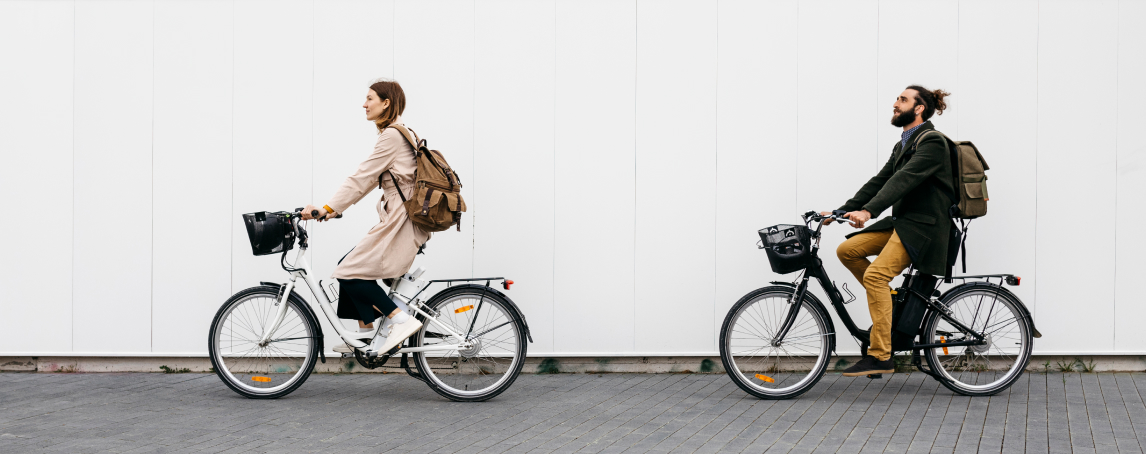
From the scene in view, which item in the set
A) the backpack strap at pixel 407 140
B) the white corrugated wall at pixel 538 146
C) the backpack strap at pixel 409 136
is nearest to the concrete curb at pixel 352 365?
the white corrugated wall at pixel 538 146

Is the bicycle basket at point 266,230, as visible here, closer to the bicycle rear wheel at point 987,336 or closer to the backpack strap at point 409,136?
the backpack strap at point 409,136

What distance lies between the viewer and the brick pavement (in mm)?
4090

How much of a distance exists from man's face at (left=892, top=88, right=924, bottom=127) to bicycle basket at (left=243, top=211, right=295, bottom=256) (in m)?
3.53

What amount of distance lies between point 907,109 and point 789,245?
105cm

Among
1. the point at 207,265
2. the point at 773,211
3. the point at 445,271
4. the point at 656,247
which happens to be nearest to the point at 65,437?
the point at 207,265

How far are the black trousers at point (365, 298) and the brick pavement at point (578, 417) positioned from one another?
0.53 m

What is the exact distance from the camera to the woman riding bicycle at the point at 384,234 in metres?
4.90

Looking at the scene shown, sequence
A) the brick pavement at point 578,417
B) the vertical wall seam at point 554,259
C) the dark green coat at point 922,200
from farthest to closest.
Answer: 1. the vertical wall seam at point 554,259
2. the dark green coat at point 922,200
3. the brick pavement at point 578,417

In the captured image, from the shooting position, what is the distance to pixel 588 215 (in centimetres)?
603

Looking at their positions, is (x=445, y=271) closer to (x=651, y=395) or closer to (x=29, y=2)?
(x=651, y=395)

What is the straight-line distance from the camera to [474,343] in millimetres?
5070

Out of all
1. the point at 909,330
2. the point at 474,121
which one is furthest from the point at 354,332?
the point at 909,330

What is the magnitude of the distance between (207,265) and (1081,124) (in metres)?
5.96

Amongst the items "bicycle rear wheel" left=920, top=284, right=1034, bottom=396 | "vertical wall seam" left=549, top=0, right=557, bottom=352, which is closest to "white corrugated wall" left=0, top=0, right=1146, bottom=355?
"vertical wall seam" left=549, top=0, right=557, bottom=352
